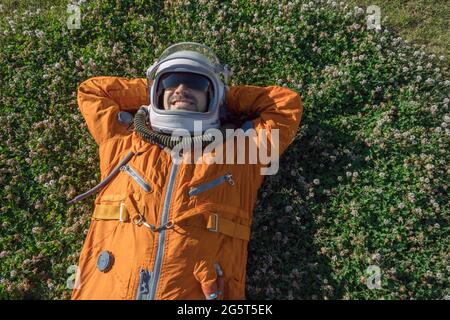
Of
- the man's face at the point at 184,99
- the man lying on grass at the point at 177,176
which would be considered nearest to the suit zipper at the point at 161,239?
the man lying on grass at the point at 177,176

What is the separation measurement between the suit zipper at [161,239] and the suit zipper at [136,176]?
285mm

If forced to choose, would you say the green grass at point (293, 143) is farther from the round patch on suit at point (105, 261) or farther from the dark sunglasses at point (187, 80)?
the dark sunglasses at point (187, 80)

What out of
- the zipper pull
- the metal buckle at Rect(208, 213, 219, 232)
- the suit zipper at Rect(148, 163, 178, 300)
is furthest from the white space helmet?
the metal buckle at Rect(208, 213, 219, 232)

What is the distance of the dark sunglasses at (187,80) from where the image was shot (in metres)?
6.19

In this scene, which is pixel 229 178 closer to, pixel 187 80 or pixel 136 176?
pixel 136 176

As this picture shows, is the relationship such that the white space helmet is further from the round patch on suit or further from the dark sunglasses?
the round patch on suit

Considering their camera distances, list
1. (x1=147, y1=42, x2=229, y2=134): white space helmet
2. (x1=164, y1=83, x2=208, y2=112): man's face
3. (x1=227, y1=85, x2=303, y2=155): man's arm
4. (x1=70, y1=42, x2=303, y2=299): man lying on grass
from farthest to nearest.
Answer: (x1=227, y1=85, x2=303, y2=155): man's arm
(x1=164, y1=83, x2=208, y2=112): man's face
(x1=147, y1=42, x2=229, y2=134): white space helmet
(x1=70, y1=42, x2=303, y2=299): man lying on grass

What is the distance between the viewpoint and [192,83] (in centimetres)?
620

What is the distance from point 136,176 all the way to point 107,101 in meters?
1.46

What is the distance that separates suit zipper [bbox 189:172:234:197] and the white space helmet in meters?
0.78

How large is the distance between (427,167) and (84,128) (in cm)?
570

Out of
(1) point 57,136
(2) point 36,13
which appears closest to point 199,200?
(1) point 57,136

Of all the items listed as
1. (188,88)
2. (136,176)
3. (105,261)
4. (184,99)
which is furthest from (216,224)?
(188,88)

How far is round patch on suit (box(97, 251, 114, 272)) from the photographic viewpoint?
5.45m
